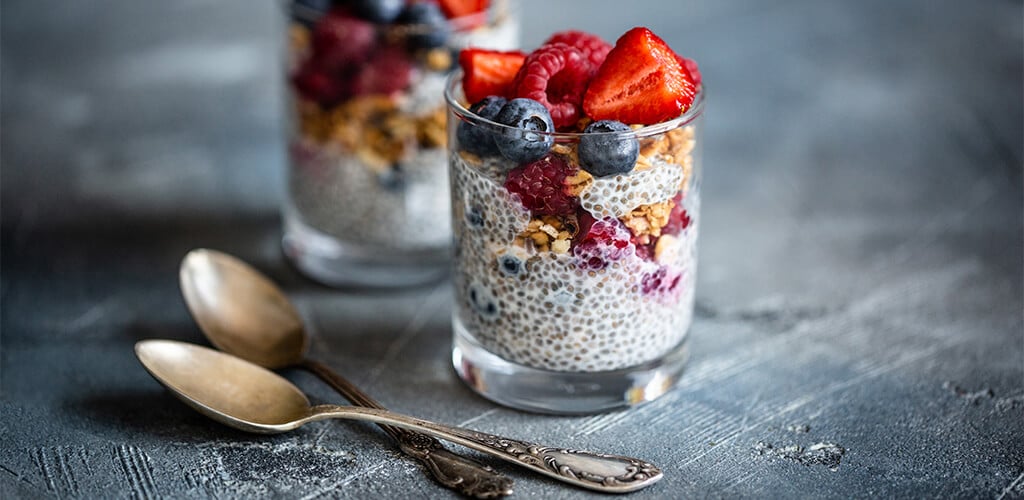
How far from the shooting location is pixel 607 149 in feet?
3.04

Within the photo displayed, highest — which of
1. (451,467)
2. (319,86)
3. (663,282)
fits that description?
(319,86)

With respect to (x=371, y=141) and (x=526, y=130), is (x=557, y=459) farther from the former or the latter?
(x=371, y=141)

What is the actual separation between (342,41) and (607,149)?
424mm

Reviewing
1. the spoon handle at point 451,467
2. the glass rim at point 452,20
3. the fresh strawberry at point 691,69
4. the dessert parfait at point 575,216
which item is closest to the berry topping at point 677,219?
the dessert parfait at point 575,216

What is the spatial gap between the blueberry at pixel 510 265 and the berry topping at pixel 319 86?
350 mm

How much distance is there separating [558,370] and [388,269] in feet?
1.20

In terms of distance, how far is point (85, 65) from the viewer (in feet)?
6.27

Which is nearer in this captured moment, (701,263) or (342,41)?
(342,41)

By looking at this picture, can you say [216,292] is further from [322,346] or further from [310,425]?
[310,425]

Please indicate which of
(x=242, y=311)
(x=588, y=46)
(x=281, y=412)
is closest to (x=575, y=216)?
(x=588, y=46)

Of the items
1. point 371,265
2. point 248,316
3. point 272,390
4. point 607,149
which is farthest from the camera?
point 371,265

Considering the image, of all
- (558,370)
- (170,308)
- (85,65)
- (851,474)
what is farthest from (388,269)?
(85,65)

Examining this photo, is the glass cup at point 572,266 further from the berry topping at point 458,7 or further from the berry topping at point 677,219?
the berry topping at point 458,7

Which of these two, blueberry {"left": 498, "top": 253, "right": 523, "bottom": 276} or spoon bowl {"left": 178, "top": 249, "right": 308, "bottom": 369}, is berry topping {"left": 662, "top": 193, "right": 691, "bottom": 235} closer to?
blueberry {"left": 498, "top": 253, "right": 523, "bottom": 276}
